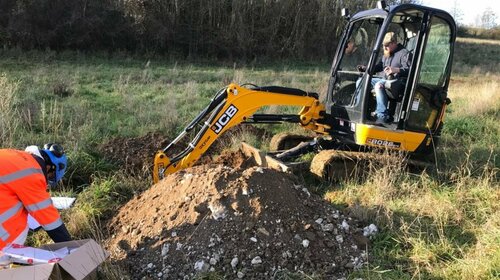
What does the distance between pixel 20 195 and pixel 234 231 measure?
72.1 inches

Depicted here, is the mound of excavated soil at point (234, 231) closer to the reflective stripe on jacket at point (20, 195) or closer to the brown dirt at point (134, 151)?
the reflective stripe on jacket at point (20, 195)

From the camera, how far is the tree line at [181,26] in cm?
1964

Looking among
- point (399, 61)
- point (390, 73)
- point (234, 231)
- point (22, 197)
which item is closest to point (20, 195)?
point (22, 197)

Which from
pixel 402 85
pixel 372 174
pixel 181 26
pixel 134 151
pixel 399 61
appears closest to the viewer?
pixel 372 174

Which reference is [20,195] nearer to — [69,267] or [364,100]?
[69,267]

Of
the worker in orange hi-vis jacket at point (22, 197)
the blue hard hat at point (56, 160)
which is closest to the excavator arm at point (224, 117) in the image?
the blue hard hat at point (56, 160)

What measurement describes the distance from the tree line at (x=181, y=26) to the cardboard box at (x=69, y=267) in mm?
18087

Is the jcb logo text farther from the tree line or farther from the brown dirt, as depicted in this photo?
the tree line

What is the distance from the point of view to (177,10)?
70.8ft

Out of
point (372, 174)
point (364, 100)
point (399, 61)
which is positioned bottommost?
point (372, 174)

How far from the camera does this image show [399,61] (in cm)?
634

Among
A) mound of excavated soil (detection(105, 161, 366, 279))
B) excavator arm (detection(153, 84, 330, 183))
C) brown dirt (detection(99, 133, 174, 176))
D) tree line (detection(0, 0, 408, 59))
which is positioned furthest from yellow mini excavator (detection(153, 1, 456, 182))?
tree line (detection(0, 0, 408, 59))

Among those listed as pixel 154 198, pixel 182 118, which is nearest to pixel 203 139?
pixel 154 198

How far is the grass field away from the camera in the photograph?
4.30 m
